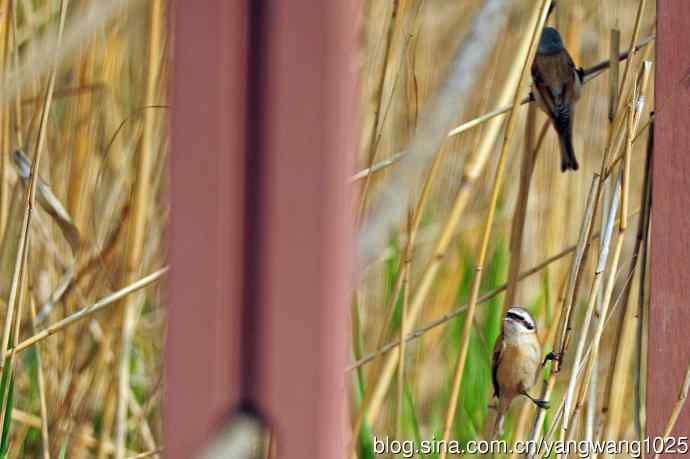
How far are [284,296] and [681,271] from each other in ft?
1.50

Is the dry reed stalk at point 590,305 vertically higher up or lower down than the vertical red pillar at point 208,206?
lower down

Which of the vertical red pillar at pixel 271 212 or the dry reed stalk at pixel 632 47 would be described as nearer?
the vertical red pillar at pixel 271 212

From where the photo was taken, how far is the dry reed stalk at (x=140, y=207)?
2.02 ft

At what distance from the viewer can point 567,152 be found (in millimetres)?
716

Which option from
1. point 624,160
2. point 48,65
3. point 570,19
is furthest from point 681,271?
point 48,65

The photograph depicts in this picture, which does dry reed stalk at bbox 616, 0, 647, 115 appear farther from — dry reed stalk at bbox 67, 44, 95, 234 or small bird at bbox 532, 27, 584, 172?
dry reed stalk at bbox 67, 44, 95, 234

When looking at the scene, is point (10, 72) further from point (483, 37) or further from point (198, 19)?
point (198, 19)

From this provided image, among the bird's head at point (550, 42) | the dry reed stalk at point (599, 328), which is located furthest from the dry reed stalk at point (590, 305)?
the bird's head at point (550, 42)

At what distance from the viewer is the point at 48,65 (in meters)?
0.65

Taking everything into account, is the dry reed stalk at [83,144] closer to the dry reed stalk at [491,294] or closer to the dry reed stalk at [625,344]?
the dry reed stalk at [491,294]

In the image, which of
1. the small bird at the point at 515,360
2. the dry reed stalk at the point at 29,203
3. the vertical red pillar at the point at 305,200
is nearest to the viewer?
the vertical red pillar at the point at 305,200

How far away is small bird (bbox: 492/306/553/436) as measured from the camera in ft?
2.20

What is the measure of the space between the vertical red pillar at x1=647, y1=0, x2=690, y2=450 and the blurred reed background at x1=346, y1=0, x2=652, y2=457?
0.01 meters

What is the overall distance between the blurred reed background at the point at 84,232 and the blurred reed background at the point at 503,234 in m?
0.17
